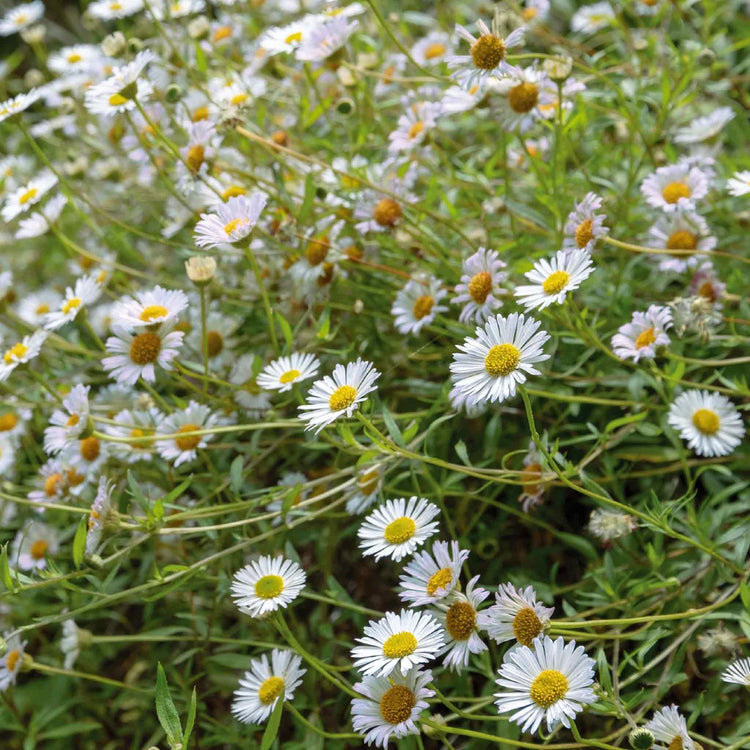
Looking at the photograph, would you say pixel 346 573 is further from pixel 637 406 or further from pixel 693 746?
pixel 693 746

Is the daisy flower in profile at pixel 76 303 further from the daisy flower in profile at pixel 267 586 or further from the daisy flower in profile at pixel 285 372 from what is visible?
the daisy flower in profile at pixel 267 586

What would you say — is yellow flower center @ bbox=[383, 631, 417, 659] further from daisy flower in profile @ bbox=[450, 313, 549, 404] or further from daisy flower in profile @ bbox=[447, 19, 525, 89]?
daisy flower in profile @ bbox=[447, 19, 525, 89]

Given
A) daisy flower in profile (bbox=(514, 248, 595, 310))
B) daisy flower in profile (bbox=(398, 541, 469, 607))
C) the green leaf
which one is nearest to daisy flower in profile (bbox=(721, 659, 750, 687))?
daisy flower in profile (bbox=(398, 541, 469, 607))

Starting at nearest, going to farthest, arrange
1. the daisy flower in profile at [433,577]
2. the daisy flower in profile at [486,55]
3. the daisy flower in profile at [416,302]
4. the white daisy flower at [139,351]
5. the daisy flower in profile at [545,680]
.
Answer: the daisy flower in profile at [545,680] → the daisy flower in profile at [433,577] → the daisy flower in profile at [486,55] → the white daisy flower at [139,351] → the daisy flower in profile at [416,302]

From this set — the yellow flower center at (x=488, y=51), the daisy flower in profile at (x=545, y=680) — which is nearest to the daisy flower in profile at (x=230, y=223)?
the yellow flower center at (x=488, y=51)

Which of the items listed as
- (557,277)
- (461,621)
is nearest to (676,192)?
(557,277)

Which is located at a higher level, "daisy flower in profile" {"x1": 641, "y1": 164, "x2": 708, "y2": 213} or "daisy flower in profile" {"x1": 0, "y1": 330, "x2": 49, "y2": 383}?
"daisy flower in profile" {"x1": 0, "y1": 330, "x2": 49, "y2": 383}
